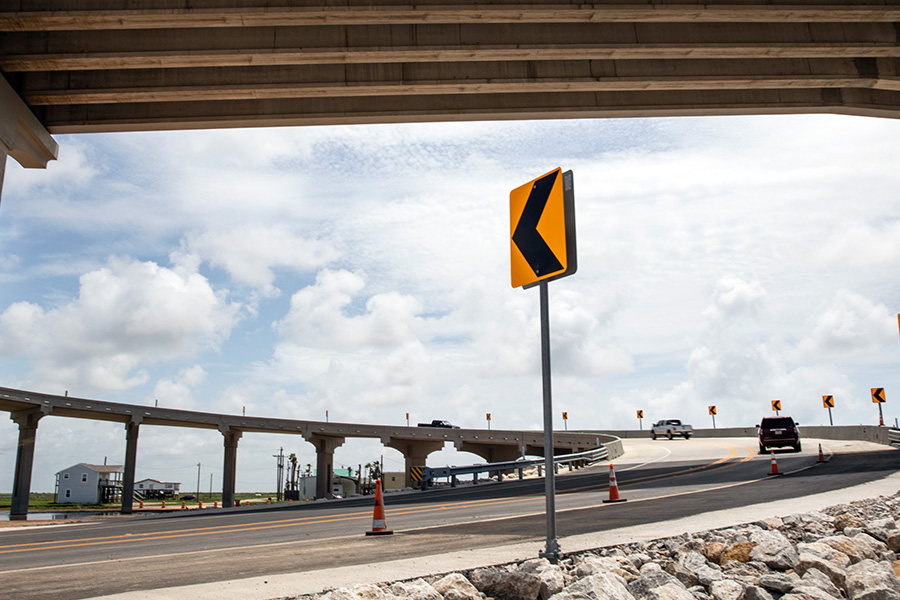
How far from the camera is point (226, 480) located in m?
49.9

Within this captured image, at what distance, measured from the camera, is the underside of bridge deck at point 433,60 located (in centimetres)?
1021

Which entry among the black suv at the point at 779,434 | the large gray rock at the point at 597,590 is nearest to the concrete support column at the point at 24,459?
the black suv at the point at 779,434

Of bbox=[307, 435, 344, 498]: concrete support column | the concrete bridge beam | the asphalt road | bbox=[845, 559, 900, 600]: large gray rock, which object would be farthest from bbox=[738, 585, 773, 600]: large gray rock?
bbox=[307, 435, 344, 498]: concrete support column

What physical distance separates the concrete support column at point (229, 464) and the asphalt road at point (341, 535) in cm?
3354

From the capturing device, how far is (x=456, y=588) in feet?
17.7

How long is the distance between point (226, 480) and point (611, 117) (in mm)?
44285

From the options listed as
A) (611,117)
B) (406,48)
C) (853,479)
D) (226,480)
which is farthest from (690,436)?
(406,48)

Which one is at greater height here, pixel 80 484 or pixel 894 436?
pixel 894 436

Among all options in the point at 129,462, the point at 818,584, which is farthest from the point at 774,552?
the point at 129,462

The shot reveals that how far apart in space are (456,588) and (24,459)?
4333 centimetres

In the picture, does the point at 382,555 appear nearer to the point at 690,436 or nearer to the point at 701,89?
the point at 701,89

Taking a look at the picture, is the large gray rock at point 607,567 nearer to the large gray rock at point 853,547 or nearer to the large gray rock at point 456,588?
the large gray rock at point 456,588

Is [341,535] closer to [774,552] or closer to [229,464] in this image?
[774,552]

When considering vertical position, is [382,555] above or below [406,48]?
below
